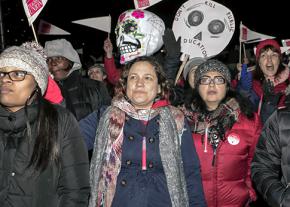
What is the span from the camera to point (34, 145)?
2916 mm

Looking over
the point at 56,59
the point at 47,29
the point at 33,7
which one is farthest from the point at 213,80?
the point at 47,29

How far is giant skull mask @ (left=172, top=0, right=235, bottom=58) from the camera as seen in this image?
5.65 metres

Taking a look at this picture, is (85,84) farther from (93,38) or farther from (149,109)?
(93,38)

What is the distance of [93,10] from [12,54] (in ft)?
77.2

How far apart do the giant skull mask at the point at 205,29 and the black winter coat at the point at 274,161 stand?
8.62ft

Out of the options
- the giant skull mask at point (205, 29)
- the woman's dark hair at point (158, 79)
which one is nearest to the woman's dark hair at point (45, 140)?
the woman's dark hair at point (158, 79)

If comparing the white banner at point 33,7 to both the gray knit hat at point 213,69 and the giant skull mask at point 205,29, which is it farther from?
the gray knit hat at point 213,69

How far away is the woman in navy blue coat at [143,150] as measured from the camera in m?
3.39

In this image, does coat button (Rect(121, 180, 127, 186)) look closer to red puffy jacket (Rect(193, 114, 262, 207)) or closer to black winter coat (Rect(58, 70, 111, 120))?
red puffy jacket (Rect(193, 114, 262, 207))

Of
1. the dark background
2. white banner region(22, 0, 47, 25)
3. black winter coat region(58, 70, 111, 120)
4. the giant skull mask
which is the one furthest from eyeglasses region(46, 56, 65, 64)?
the dark background

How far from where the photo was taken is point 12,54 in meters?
3.01

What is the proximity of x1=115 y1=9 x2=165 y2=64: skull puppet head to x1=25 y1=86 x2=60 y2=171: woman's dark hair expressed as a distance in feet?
4.18

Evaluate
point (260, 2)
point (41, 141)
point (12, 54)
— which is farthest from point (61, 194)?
point (260, 2)

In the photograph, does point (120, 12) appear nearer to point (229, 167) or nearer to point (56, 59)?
point (56, 59)
